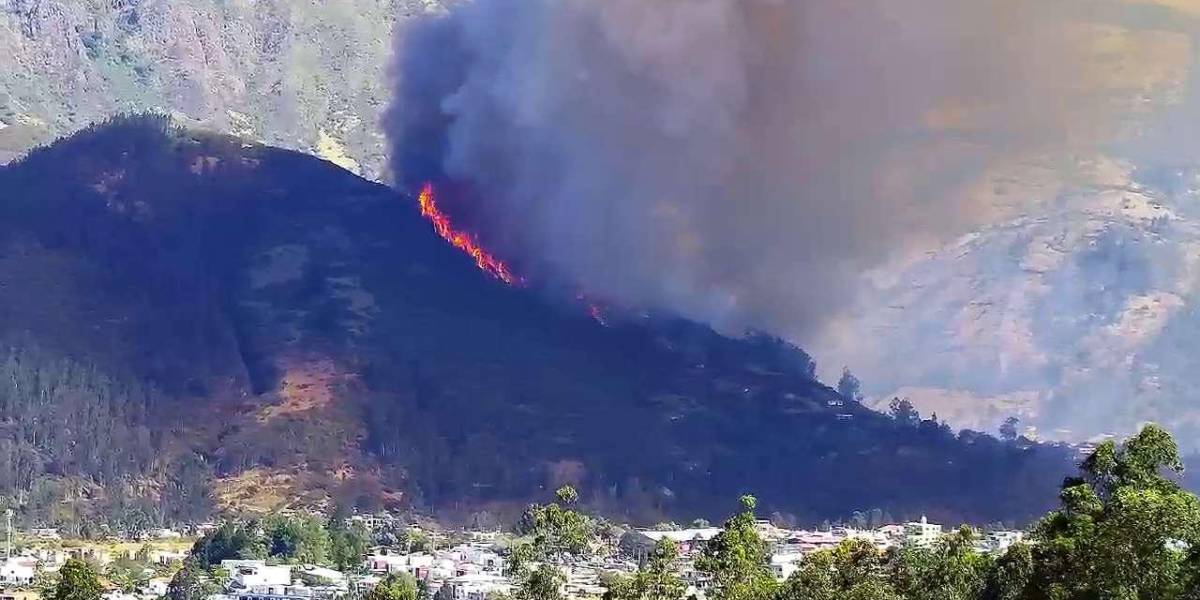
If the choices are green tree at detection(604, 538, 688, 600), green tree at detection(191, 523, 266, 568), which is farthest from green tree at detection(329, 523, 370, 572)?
green tree at detection(604, 538, 688, 600)

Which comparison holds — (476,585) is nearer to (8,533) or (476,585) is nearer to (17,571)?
(17,571)

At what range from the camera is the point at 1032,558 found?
51.8 metres

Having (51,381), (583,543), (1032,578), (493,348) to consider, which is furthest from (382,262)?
(1032,578)

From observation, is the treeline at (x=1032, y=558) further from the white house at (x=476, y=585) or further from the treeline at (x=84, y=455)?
the treeline at (x=84, y=455)

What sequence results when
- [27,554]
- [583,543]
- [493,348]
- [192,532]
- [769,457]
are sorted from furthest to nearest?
[493,348], [769,457], [192,532], [27,554], [583,543]

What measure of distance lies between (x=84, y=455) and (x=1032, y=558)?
10812cm

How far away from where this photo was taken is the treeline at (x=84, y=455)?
5517 inches

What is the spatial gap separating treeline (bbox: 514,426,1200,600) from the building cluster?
20.1 metres

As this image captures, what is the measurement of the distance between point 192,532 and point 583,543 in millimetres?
70447

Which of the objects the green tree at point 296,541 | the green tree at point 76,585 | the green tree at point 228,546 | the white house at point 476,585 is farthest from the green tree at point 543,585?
the green tree at point 296,541

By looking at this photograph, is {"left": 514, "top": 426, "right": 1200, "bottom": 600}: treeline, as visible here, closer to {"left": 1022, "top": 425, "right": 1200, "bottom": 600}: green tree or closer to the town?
{"left": 1022, "top": 425, "right": 1200, "bottom": 600}: green tree

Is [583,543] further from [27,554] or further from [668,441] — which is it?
[668,441]

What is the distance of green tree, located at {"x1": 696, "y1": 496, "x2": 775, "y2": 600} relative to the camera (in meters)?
67.6

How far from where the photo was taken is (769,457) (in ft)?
526
